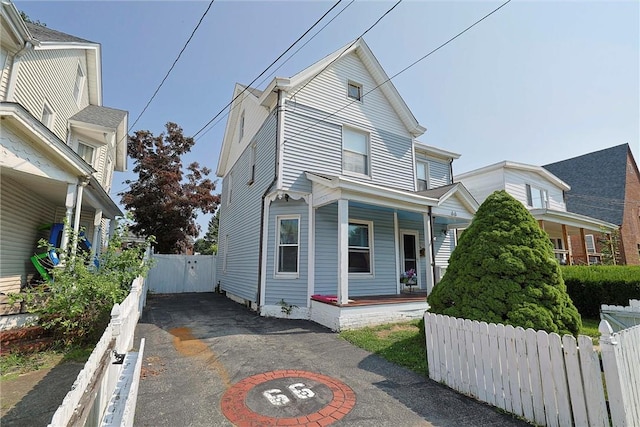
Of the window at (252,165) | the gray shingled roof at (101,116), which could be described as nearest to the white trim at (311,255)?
the window at (252,165)

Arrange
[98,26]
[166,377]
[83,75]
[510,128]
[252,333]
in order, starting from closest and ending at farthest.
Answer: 1. [166,377]
2. [252,333]
3. [98,26]
4. [510,128]
5. [83,75]

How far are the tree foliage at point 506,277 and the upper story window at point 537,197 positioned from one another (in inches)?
653

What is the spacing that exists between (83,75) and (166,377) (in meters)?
13.2

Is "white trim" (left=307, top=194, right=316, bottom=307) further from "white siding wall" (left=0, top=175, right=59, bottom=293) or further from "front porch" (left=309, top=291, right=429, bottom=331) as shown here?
"white siding wall" (left=0, top=175, right=59, bottom=293)

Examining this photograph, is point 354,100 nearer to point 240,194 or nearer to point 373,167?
point 373,167

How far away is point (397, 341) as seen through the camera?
6227 millimetres

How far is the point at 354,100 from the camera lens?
11.1 metres

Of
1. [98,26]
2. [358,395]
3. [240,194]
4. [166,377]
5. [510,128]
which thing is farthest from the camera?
[240,194]

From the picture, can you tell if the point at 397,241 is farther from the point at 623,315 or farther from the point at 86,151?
the point at 86,151

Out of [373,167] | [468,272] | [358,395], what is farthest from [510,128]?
[358,395]

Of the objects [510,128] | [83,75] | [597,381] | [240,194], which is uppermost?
[83,75]

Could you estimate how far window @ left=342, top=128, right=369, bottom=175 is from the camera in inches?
415

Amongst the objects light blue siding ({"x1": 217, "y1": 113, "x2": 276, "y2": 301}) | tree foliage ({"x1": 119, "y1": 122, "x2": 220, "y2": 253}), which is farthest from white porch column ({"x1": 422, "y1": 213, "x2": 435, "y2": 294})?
tree foliage ({"x1": 119, "y1": 122, "x2": 220, "y2": 253})

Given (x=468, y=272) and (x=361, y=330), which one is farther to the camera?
(x=361, y=330)
